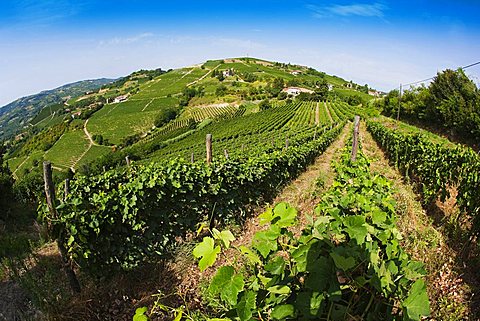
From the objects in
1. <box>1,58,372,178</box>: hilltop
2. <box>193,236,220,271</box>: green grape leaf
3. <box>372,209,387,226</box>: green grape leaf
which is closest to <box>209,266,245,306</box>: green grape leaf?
<box>193,236,220,271</box>: green grape leaf

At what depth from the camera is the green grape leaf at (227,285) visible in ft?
4.59

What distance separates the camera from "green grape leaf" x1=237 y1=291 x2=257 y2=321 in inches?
57.0

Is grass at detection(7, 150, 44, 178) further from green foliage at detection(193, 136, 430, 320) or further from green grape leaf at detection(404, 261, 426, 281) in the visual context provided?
green grape leaf at detection(404, 261, 426, 281)

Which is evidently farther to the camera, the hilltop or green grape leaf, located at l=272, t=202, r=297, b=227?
the hilltop

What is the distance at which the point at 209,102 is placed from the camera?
107 metres

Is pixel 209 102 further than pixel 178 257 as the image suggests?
Yes

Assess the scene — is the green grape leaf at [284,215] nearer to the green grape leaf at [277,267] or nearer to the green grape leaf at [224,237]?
the green grape leaf at [277,267]

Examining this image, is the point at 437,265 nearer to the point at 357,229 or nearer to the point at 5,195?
the point at 357,229

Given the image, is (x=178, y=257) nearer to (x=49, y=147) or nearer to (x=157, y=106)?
(x=49, y=147)

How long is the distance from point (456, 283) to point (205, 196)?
4.30 metres

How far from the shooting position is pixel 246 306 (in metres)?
1.47

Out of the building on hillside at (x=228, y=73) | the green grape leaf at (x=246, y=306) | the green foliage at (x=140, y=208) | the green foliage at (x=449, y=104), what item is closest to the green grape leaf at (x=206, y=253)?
the green grape leaf at (x=246, y=306)

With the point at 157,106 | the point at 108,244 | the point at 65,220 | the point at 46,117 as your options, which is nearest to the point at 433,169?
the point at 108,244

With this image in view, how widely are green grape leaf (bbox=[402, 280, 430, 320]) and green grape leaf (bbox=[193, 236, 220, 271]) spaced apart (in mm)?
946
